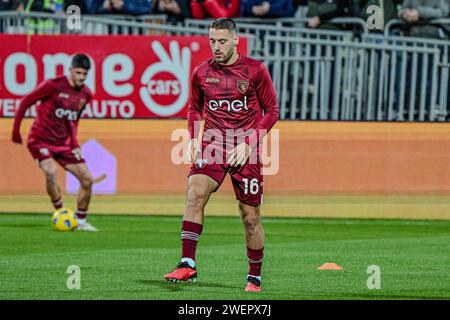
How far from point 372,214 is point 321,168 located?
3.55ft

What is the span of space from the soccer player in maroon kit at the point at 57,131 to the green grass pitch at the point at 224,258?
2.30 ft

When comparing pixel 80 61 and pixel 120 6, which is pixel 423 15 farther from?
pixel 80 61

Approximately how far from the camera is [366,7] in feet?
70.8

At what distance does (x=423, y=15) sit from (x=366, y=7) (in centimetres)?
98

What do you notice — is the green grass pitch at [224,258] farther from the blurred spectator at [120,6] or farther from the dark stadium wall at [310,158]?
the blurred spectator at [120,6]

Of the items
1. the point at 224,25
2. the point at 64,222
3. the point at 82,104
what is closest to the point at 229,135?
the point at 224,25

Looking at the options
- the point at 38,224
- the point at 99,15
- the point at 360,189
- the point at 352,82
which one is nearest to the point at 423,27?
the point at 352,82

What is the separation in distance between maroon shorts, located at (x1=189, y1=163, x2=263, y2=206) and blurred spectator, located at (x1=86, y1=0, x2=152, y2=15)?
37.3 ft

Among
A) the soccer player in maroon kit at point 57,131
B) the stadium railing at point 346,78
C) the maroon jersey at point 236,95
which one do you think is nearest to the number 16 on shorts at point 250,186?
the maroon jersey at point 236,95

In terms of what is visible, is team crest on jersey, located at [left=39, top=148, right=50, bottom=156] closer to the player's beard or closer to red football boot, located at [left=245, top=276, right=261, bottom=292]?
the player's beard

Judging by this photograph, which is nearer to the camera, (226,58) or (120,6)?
(226,58)

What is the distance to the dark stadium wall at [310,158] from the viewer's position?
1997 cm

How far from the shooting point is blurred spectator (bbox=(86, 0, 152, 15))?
72.3 ft
